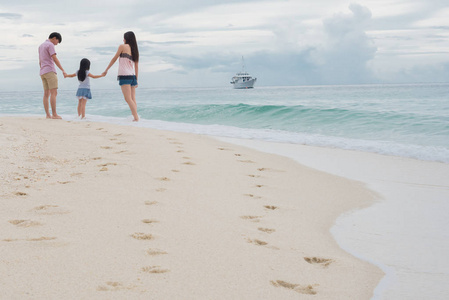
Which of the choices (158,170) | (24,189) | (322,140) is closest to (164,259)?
(24,189)

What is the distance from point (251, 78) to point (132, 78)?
81.2 m

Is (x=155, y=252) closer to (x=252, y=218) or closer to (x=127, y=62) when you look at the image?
(x=252, y=218)

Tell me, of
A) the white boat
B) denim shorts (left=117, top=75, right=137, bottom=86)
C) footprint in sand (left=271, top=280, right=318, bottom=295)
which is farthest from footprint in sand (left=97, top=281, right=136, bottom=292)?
the white boat

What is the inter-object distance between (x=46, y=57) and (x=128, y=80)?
177 cm

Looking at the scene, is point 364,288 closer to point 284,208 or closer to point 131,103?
point 284,208

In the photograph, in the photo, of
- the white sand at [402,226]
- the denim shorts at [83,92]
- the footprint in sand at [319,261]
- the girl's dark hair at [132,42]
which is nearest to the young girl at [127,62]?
the girl's dark hair at [132,42]

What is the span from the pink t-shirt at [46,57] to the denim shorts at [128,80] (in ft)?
4.70

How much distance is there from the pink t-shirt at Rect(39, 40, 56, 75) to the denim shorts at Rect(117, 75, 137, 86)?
1.43 metres

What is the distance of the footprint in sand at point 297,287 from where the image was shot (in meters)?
2.25

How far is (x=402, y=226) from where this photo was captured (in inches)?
136

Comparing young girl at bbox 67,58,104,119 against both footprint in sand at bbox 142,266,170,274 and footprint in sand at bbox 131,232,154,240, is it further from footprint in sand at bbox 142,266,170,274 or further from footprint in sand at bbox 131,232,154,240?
footprint in sand at bbox 142,266,170,274

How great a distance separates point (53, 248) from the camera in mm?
2506

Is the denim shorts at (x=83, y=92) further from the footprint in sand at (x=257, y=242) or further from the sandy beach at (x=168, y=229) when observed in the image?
the footprint in sand at (x=257, y=242)

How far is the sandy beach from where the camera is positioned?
2193 mm
